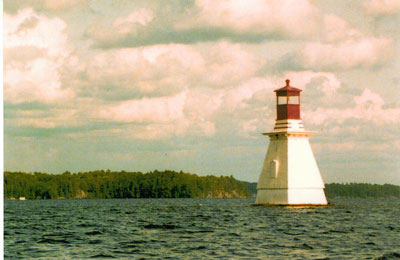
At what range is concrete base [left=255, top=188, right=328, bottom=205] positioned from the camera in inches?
1800

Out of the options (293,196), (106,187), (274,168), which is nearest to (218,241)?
(293,196)

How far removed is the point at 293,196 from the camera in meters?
45.8

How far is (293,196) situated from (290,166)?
6.83 feet

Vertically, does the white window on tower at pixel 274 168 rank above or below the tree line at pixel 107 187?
below

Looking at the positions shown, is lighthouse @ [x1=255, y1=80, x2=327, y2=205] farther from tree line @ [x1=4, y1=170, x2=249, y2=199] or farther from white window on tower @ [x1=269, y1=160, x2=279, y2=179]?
tree line @ [x1=4, y1=170, x2=249, y2=199]

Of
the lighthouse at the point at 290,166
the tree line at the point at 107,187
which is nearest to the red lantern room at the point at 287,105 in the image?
the lighthouse at the point at 290,166

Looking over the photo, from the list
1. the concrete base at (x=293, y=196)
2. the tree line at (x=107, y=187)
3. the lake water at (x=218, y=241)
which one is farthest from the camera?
the tree line at (x=107, y=187)

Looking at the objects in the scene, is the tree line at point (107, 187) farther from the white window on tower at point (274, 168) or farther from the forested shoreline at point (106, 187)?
the white window on tower at point (274, 168)

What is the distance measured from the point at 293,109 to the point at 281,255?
26.0 metres

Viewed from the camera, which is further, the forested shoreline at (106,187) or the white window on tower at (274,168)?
the forested shoreline at (106,187)

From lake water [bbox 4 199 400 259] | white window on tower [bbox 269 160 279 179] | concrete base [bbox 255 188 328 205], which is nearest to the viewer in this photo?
lake water [bbox 4 199 400 259]

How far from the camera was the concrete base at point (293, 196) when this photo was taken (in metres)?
45.7

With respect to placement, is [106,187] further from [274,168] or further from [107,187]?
[274,168]

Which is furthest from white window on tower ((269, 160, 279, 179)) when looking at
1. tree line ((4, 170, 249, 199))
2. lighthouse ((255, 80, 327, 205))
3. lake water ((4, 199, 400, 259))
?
tree line ((4, 170, 249, 199))
